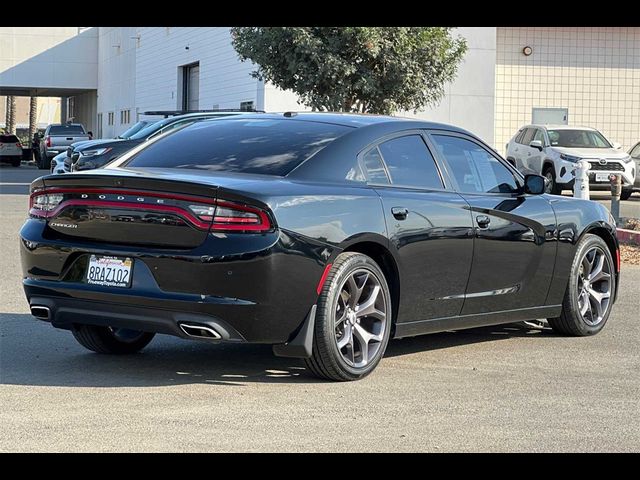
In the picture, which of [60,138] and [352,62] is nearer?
[352,62]

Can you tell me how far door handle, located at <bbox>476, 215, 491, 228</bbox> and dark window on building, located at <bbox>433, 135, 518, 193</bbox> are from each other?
22cm

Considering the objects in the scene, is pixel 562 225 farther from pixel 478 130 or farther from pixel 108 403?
pixel 478 130

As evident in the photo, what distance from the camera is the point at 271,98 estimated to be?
3400 cm

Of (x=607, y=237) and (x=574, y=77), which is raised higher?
(x=574, y=77)

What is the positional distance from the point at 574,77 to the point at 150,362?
105ft

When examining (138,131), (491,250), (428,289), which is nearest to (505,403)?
(428,289)

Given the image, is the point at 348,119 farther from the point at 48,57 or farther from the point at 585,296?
the point at 48,57

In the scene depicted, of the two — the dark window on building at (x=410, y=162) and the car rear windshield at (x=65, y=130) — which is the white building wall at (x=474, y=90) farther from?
the dark window on building at (x=410, y=162)

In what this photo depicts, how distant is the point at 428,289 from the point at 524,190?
1477mm

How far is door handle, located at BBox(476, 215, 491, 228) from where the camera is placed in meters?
7.70

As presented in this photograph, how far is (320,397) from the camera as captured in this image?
21.0 ft

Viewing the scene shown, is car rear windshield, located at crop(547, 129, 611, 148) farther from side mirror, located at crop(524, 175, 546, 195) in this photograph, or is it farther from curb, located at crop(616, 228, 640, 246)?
side mirror, located at crop(524, 175, 546, 195)

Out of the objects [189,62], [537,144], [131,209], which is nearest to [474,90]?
[537,144]

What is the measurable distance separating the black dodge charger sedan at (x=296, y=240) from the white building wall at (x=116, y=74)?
49.6m
